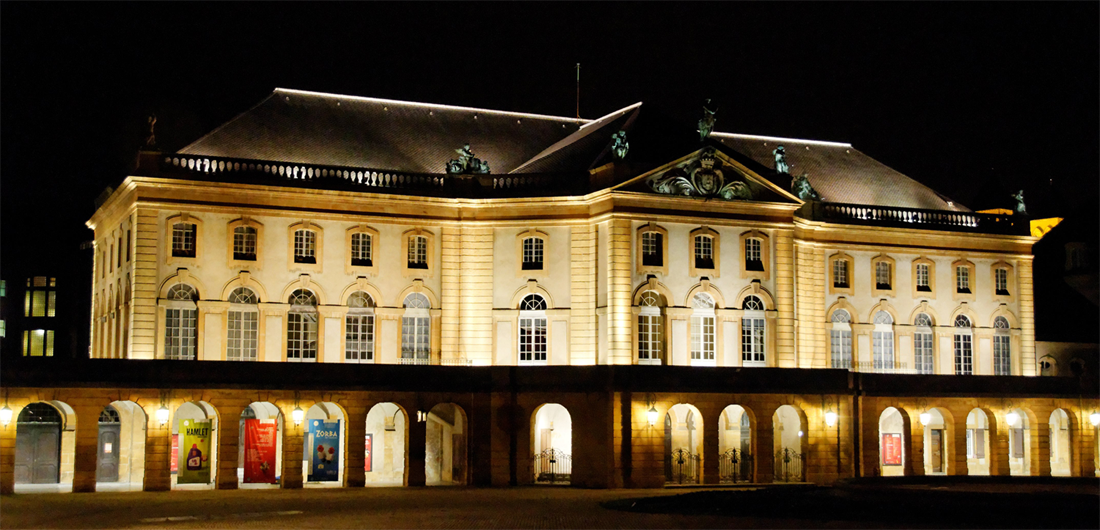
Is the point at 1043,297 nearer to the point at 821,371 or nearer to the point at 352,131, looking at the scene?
the point at 821,371

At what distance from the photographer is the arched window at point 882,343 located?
6050 centimetres

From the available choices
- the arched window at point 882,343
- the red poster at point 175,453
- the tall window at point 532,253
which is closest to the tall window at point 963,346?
the arched window at point 882,343

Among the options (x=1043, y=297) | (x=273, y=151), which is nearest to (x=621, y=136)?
(x=273, y=151)

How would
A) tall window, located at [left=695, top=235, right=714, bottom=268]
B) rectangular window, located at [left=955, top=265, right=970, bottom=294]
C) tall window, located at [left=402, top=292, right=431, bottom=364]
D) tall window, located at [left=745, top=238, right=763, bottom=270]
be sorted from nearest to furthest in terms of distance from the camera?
tall window, located at [left=695, top=235, right=714, bottom=268], tall window, located at [left=402, top=292, right=431, bottom=364], tall window, located at [left=745, top=238, right=763, bottom=270], rectangular window, located at [left=955, top=265, right=970, bottom=294]

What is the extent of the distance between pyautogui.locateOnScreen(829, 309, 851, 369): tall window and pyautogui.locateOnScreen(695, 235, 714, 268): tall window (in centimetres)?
865

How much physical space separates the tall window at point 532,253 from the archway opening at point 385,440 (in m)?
7.39

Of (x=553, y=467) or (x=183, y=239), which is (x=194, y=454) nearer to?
(x=183, y=239)

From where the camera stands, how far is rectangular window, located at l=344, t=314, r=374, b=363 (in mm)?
53219

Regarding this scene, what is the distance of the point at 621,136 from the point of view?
52562 millimetres

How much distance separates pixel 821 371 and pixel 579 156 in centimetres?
1295

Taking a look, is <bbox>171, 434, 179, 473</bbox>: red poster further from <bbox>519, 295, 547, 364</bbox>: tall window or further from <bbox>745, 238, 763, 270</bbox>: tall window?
<bbox>745, 238, 763, 270</bbox>: tall window

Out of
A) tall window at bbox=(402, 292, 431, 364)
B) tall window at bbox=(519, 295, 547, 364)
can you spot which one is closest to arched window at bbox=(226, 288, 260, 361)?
tall window at bbox=(402, 292, 431, 364)

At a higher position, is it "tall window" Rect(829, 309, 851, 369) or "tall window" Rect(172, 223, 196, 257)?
"tall window" Rect(172, 223, 196, 257)

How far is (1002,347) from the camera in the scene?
6244 centimetres
